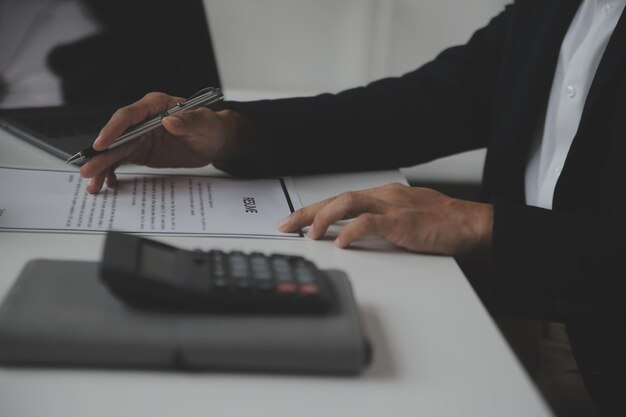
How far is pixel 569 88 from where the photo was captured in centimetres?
94

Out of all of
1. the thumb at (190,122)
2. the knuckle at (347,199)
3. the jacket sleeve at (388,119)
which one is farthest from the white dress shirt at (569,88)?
the thumb at (190,122)

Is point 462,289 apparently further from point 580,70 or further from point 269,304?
point 580,70

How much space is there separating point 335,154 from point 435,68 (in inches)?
11.3

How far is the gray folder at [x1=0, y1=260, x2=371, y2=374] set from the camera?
1.44 feet

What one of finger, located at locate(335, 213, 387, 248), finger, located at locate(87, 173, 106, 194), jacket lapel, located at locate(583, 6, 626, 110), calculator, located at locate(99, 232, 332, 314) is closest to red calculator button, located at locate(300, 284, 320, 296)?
calculator, located at locate(99, 232, 332, 314)

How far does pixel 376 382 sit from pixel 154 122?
448 millimetres

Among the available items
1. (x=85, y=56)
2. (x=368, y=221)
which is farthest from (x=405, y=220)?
(x=85, y=56)

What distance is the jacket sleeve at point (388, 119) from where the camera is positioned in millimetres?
904

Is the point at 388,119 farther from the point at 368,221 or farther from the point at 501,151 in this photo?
the point at 368,221

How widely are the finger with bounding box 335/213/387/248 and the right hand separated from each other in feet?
0.86

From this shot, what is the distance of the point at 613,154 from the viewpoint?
835mm

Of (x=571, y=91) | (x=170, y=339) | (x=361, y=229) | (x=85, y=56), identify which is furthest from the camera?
(x=85, y=56)

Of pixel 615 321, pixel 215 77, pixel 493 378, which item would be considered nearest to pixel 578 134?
pixel 615 321

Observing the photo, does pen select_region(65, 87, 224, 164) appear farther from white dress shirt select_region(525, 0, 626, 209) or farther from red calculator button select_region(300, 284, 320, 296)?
white dress shirt select_region(525, 0, 626, 209)
